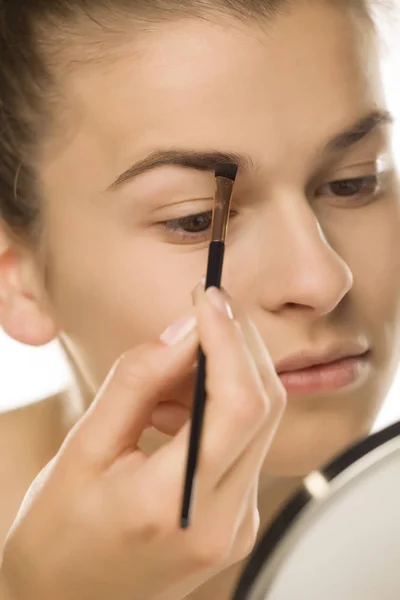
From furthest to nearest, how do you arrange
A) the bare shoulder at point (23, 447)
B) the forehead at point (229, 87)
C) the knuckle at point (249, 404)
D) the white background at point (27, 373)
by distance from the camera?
the white background at point (27, 373) < the bare shoulder at point (23, 447) < the forehead at point (229, 87) < the knuckle at point (249, 404)

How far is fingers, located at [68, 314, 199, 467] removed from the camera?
462mm

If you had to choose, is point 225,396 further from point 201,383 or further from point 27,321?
point 27,321

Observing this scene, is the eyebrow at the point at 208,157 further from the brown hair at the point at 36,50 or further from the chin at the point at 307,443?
the chin at the point at 307,443

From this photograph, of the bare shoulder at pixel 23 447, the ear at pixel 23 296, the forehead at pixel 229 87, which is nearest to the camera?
the forehead at pixel 229 87

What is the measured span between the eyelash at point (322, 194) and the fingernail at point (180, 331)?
0.41 feet

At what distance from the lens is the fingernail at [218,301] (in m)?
0.44

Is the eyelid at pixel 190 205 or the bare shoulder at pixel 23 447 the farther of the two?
the bare shoulder at pixel 23 447

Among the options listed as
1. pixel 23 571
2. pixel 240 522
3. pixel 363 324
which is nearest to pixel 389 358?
pixel 363 324

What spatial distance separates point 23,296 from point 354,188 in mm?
315

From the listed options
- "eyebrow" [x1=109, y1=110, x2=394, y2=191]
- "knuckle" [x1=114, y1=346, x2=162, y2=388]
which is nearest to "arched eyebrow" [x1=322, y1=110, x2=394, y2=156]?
"eyebrow" [x1=109, y1=110, x2=394, y2=191]

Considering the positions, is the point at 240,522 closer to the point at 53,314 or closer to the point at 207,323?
the point at 207,323

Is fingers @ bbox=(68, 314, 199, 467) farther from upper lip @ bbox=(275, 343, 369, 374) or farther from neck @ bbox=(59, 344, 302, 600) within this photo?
neck @ bbox=(59, 344, 302, 600)

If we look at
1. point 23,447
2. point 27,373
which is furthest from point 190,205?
point 27,373

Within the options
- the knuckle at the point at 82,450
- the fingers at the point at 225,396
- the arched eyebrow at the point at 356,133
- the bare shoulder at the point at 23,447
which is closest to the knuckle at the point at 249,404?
→ the fingers at the point at 225,396
